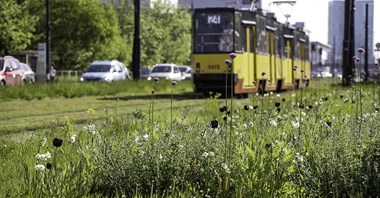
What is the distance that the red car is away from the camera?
29903mm

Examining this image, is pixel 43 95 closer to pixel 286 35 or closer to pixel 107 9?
pixel 286 35

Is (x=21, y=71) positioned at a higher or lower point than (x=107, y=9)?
lower

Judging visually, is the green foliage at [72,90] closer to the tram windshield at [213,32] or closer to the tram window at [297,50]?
the tram windshield at [213,32]

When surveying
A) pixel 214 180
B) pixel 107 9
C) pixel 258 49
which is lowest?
pixel 214 180

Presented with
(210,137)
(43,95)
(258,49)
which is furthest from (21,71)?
(210,137)

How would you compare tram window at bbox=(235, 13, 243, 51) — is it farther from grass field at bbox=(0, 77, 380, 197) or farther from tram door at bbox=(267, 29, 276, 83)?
grass field at bbox=(0, 77, 380, 197)

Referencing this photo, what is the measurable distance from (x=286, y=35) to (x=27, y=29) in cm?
2587

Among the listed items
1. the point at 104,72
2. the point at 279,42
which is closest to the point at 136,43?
the point at 104,72

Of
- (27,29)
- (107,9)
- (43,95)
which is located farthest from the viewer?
(107,9)

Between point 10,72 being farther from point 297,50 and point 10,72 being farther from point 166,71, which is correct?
point 166,71

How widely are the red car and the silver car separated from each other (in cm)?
498

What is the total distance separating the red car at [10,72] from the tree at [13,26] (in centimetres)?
1281

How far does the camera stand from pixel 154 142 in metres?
6.02

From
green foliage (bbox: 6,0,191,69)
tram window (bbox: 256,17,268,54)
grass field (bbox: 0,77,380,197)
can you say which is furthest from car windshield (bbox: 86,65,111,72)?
grass field (bbox: 0,77,380,197)
